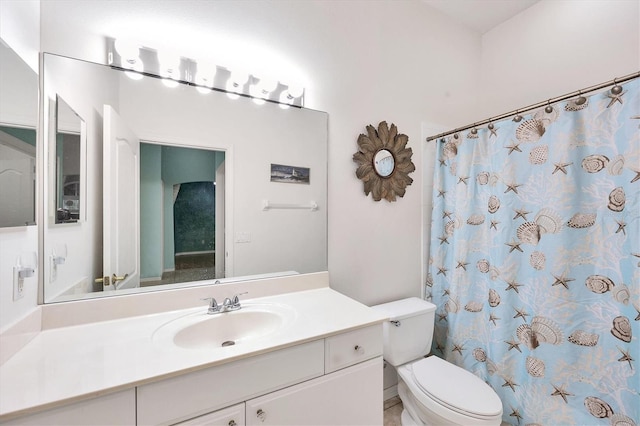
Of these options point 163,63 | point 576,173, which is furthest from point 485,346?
point 163,63

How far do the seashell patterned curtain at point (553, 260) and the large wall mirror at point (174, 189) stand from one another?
101cm

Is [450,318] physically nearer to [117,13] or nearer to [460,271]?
[460,271]

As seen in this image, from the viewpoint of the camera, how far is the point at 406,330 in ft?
5.39

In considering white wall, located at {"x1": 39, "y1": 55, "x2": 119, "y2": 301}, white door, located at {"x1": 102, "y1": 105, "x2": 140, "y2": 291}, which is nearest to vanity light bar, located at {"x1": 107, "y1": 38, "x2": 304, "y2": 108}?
white wall, located at {"x1": 39, "y1": 55, "x2": 119, "y2": 301}

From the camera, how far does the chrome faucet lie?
1209mm

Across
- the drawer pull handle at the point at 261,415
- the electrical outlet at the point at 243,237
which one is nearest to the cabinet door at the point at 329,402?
the drawer pull handle at the point at 261,415

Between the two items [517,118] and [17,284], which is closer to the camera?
[17,284]

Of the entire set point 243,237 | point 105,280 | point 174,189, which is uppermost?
point 174,189

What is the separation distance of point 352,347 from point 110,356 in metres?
0.83

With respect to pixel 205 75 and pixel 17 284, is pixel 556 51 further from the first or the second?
pixel 17 284

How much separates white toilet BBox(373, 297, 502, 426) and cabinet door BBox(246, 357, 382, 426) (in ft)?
1.25

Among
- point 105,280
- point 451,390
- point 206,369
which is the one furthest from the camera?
point 451,390

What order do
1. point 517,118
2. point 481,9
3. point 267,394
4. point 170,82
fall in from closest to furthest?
point 267,394 < point 170,82 < point 517,118 < point 481,9

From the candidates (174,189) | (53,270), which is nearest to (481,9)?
(174,189)
